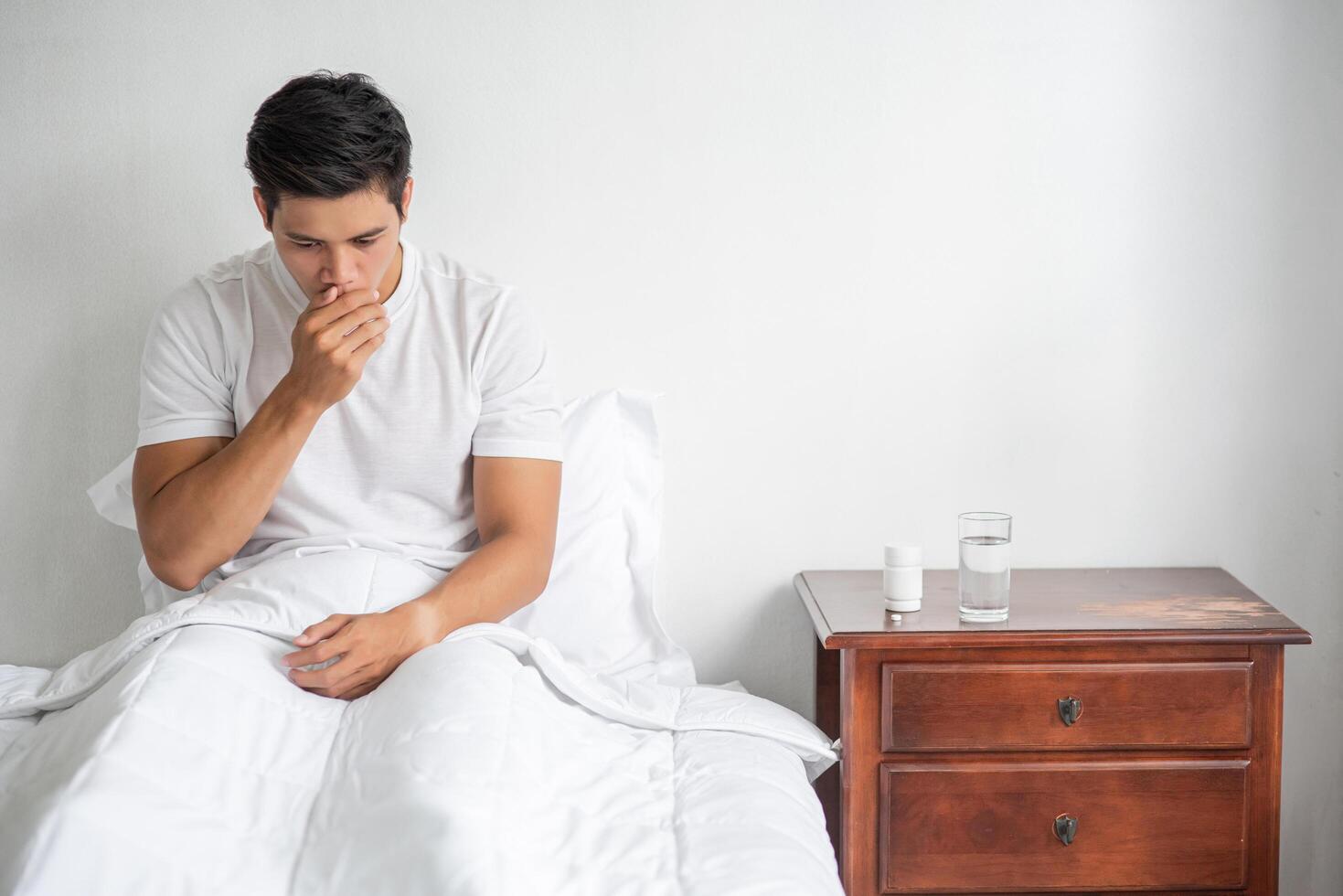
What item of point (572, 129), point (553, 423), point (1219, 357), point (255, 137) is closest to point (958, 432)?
point (1219, 357)

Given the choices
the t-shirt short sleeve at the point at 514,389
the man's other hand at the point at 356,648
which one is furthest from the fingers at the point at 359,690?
the t-shirt short sleeve at the point at 514,389

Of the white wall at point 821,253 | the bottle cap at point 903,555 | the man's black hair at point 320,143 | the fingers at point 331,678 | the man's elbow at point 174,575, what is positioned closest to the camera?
the fingers at point 331,678

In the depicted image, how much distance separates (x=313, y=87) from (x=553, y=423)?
0.53 metres

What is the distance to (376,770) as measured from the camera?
0.96 metres

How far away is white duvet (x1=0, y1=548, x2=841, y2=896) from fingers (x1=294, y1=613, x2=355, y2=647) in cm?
4

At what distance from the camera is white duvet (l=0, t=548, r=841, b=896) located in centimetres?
84

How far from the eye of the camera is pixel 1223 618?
1.46 metres

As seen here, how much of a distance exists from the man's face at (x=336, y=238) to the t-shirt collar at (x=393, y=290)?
81 mm

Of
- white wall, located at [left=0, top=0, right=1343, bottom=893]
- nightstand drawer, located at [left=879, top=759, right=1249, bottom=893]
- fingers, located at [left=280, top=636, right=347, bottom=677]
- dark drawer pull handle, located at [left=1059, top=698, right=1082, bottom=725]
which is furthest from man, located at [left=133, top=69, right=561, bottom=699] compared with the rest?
dark drawer pull handle, located at [left=1059, top=698, right=1082, bottom=725]

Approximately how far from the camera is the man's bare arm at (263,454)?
134 cm

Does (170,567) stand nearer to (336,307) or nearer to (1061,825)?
(336,307)

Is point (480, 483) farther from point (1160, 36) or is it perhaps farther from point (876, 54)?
point (1160, 36)

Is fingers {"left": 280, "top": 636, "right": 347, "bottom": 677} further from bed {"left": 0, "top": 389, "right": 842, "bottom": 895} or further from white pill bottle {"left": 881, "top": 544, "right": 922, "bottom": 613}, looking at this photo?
white pill bottle {"left": 881, "top": 544, "right": 922, "bottom": 613}

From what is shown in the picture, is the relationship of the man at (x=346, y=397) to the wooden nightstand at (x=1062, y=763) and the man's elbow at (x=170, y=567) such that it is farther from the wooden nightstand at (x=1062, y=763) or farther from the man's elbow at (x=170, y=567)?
the wooden nightstand at (x=1062, y=763)
